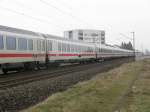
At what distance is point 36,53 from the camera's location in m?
26.5

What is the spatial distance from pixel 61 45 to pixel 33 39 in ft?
33.2

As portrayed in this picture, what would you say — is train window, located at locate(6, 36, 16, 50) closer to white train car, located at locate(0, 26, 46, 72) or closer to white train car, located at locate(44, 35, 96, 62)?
white train car, located at locate(0, 26, 46, 72)

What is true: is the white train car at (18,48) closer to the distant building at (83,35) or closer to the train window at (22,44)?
the train window at (22,44)

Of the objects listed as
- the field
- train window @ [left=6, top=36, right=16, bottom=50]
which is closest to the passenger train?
train window @ [left=6, top=36, right=16, bottom=50]

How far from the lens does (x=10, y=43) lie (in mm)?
21297

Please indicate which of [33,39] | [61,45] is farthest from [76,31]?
[33,39]

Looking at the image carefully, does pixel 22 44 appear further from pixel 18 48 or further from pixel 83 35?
pixel 83 35

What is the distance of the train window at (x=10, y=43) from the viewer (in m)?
20.8

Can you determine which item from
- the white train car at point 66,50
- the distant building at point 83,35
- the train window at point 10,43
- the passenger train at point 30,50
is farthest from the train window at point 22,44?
the distant building at point 83,35

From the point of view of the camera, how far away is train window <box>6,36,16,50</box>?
68.3 feet

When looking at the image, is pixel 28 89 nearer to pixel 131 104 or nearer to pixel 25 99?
pixel 25 99

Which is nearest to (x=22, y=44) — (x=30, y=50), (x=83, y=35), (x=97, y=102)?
(x=30, y=50)

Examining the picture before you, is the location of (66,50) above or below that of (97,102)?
above

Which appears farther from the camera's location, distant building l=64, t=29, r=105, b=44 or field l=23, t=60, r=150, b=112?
distant building l=64, t=29, r=105, b=44
